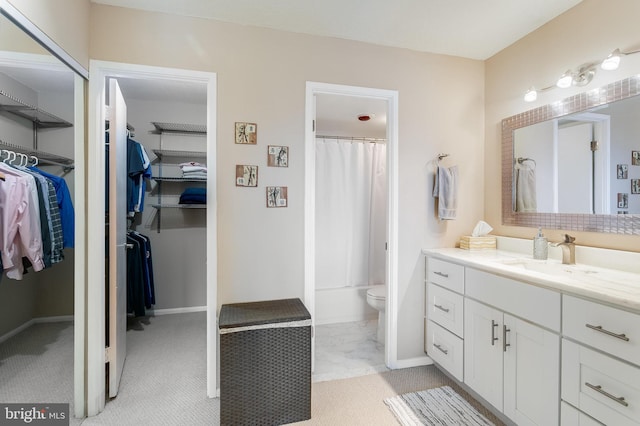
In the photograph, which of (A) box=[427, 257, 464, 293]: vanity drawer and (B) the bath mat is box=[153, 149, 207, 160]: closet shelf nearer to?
(A) box=[427, 257, 464, 293]: vanity drawer

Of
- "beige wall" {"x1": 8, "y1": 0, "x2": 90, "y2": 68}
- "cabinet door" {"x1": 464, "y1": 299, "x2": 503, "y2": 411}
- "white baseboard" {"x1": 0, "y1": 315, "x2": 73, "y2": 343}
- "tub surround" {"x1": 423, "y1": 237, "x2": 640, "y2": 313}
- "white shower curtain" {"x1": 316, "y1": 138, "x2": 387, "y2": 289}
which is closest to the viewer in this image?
"tub surround" {"x1": 423, "y1": 237, "x2": 640, "y2": 313}

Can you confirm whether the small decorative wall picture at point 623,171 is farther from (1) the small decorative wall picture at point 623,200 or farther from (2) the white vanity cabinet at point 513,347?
(2) the white vanity cabinet at point 513,347

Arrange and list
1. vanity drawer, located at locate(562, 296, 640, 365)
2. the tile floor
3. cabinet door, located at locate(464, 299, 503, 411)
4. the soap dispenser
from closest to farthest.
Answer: vanity drawer, located at locate(562, 296, 640, 365)
cabinet door, located at locate(464, 299, 503, 411)
the soap dispenser
the tile floor

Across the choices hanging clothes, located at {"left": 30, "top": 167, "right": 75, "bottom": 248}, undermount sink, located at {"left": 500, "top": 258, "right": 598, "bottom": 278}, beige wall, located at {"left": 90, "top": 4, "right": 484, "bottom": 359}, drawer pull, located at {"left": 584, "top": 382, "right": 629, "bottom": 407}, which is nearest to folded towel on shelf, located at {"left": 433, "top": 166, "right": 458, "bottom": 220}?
beige wall, located at {"left": 90, "top": 4, "right": 484, "bottom": 359}

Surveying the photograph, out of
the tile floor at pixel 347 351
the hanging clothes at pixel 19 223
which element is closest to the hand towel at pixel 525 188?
the tile floor at pixel 347 351

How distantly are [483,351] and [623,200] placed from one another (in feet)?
3.66

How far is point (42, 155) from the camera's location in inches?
81.4

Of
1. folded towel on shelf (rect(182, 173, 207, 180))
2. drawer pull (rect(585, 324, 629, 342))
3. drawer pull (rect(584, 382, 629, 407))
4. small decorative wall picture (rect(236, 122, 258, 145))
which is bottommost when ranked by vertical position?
drawer pull (rect(584, 382, 629, 407))

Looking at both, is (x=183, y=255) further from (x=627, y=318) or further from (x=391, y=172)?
(x=627, y=318)

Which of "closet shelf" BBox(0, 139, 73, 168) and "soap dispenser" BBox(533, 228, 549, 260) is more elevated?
"closet shelf" BBox(0, 139, 73, 168)

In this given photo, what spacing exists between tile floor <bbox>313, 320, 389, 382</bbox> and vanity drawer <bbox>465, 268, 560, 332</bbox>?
100cm

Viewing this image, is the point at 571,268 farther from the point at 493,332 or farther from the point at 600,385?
the point at 600,385

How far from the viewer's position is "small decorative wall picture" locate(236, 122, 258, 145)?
1.95m

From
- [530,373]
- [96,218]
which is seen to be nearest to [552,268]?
[530,373]
